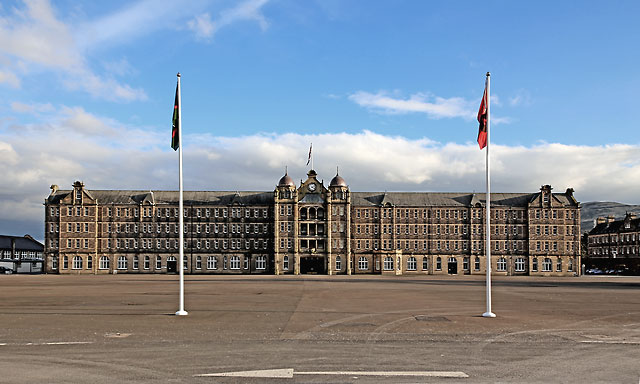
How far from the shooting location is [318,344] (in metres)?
18.0

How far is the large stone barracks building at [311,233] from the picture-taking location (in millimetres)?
103875

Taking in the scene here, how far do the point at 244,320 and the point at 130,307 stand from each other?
887 centimetres

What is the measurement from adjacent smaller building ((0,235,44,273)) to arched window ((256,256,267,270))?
50224 millimetres

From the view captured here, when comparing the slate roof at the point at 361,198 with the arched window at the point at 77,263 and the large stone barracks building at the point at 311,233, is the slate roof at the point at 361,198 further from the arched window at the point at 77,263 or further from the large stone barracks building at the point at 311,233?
the arched window at the point at 77,263

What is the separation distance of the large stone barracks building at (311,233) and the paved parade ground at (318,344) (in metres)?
72.8

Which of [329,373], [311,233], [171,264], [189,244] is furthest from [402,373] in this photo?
[171,264]

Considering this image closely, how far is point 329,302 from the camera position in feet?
114

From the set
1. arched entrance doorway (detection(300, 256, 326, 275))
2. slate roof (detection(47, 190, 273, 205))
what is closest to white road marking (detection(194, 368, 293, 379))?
arched entrance doorway (detection(300, 256, 326, 275))

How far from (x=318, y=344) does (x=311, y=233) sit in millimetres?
86132

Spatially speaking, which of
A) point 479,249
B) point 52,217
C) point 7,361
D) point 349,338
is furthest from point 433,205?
point 7,361

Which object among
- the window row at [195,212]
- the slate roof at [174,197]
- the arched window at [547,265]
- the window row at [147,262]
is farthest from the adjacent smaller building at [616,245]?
the slate roof at [174,197]

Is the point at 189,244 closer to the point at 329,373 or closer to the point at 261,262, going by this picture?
the point at 261,262

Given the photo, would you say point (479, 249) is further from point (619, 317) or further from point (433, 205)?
point (619, 317)

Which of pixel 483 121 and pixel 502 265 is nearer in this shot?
pixel 483 121
